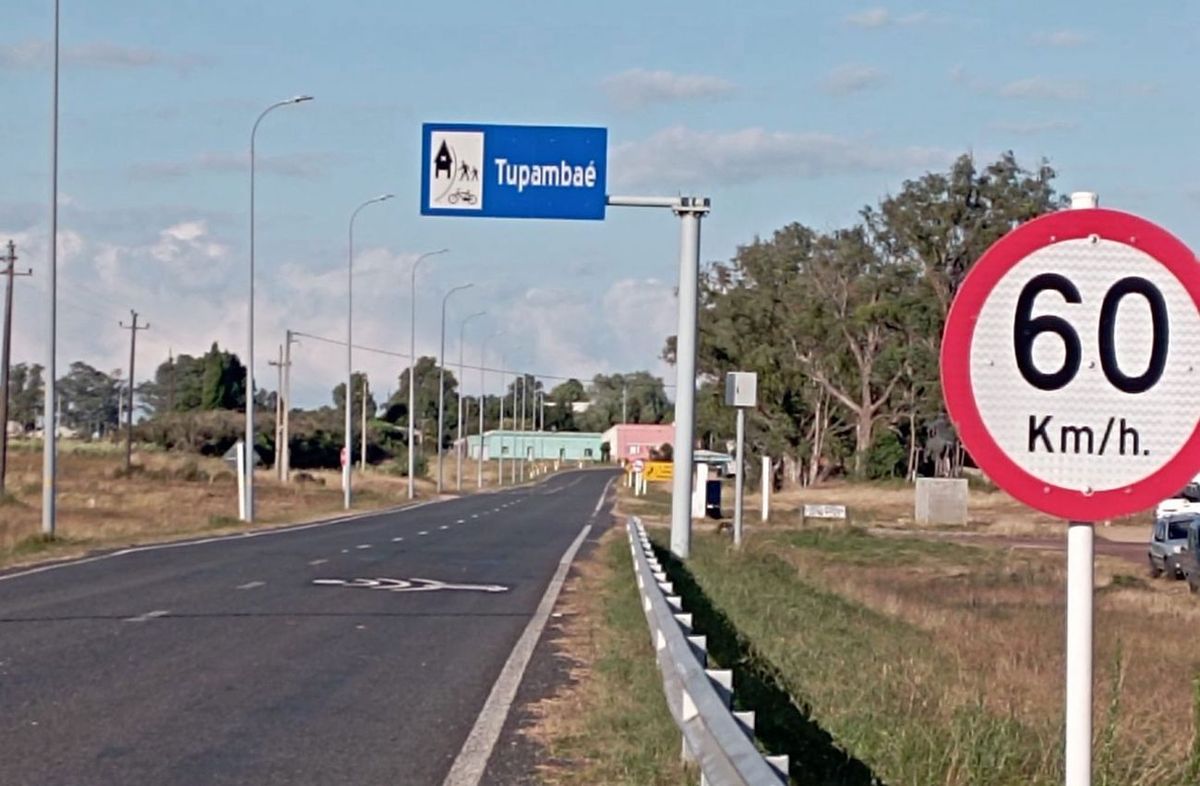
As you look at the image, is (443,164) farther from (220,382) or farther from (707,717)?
(220,382)

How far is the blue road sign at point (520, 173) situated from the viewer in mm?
24297

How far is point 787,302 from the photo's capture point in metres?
94.8

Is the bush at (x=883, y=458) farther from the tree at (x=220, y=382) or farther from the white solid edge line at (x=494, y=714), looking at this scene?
the tree at (x=220, y=382)

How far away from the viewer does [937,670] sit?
1379cm

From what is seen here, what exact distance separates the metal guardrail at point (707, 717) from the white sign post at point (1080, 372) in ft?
4.74

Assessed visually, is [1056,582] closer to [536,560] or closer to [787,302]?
[536,560]

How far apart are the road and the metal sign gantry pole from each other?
2.27 meters

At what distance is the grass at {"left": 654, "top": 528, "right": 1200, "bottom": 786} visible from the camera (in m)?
8.70

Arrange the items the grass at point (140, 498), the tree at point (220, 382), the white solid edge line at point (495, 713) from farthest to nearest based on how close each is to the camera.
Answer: the tree at point (220, 382) < the grass at point (140, 498) < the white solid edge line at point (495, 713)

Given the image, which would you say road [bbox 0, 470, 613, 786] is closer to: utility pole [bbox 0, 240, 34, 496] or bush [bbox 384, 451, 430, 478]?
utility pole [bbox 0, 240, 34, 496]

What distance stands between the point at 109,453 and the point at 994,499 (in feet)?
227

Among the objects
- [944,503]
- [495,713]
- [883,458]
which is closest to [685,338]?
[495,713]

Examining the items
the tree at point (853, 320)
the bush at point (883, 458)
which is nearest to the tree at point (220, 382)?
the tree at point (853, 320)

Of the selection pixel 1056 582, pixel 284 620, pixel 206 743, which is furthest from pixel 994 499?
pixel 206 743
